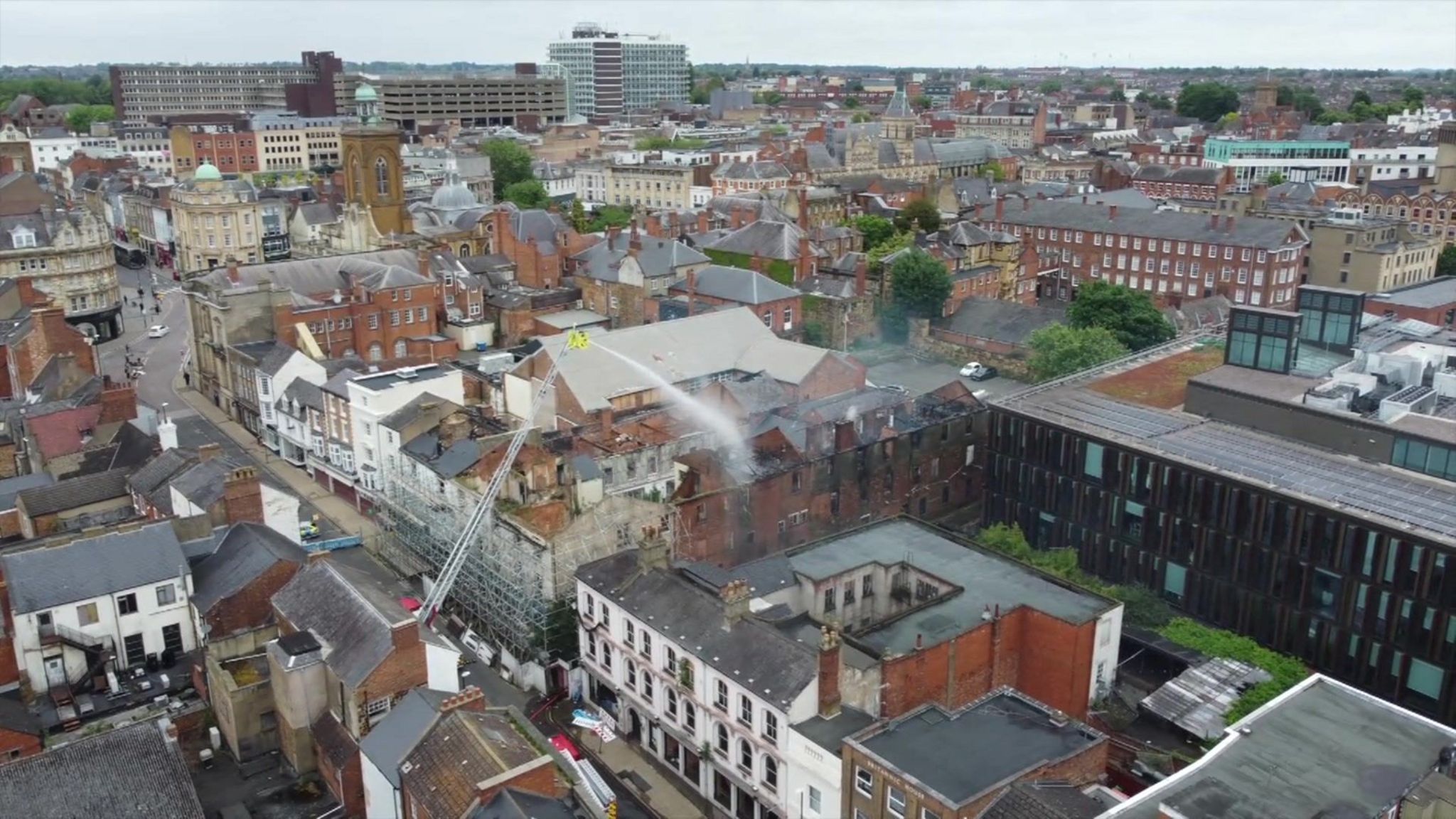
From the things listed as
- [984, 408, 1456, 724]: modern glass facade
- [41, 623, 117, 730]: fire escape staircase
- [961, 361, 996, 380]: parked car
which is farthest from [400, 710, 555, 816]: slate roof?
[961, 361, 996, 380]: parked car

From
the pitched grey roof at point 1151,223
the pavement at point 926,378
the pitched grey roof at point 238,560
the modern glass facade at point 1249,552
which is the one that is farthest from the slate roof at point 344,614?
the pitched grey roof at point 1151,223

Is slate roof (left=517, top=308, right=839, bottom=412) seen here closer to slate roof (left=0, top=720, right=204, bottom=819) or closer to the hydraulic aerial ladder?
the hydraulic aerial ladder

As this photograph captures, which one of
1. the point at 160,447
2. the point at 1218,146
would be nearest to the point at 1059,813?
the point at 160,447

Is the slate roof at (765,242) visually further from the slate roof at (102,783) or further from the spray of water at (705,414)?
the slate roof at (102,783)

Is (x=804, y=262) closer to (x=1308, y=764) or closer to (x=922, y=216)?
(x=922, y=216)

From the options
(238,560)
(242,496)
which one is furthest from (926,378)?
(238,560)

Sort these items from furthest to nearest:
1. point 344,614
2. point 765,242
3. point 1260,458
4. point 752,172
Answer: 1. point 752,172
2. point 765,242
3. point 1260,458
4. point 344,614
